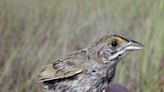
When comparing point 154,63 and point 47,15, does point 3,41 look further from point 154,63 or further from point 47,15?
point 154,63

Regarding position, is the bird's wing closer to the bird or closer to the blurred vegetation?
the bird

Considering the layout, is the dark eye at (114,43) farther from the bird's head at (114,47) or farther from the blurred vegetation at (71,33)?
the blurred vegetation at (71,33)

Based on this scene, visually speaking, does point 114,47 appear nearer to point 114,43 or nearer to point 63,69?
point 114,43

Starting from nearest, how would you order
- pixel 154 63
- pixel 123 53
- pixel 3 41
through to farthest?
1. pixel 123 53
2. pixel 154 63
3. pixel 3 41

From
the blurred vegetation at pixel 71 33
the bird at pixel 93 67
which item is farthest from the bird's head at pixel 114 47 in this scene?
the blurred vegetation at pixel 71 33

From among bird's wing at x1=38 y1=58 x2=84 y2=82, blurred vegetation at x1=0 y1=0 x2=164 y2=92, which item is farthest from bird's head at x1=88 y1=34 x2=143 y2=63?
blurred vegetation at x1=0 y1=0 x2=164 y2=92

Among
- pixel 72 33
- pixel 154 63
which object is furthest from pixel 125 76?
pixel 72 33
